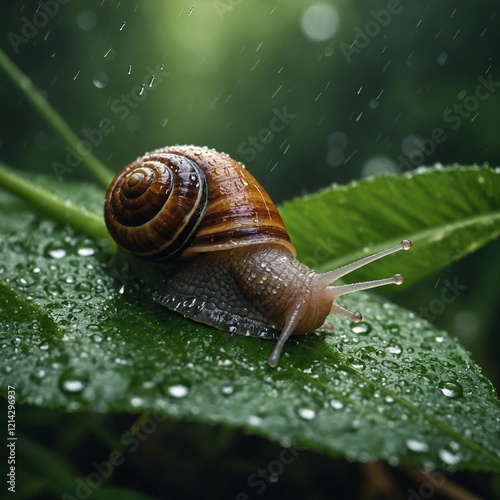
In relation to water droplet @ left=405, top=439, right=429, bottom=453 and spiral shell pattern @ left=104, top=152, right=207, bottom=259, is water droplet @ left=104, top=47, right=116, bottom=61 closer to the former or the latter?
spiral shell pattern @ left=104, top=152, right=207, bottom=259

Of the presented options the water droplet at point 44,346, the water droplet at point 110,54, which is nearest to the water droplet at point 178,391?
the water droplet at point 44,346

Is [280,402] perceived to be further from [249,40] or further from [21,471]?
[249,40]

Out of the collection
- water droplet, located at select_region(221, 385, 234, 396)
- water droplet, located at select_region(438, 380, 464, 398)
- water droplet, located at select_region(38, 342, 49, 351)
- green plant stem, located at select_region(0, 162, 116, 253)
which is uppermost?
water droplet, located at select_region(438, 380, 464, 398)

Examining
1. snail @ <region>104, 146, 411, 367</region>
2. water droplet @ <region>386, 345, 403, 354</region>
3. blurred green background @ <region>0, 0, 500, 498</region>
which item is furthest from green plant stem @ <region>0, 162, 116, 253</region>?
blurred green background @ <region>0, 0, 500, 498</region>

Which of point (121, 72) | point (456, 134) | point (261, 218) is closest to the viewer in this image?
point (261, 218)

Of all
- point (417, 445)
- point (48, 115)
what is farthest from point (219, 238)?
point (48, 115)

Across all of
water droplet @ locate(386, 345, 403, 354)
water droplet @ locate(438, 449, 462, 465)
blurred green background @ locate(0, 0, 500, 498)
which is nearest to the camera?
water droplet @ locate(438, 449, 462, 465)

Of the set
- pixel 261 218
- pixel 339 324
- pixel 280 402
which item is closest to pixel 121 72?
pixel 261 218
